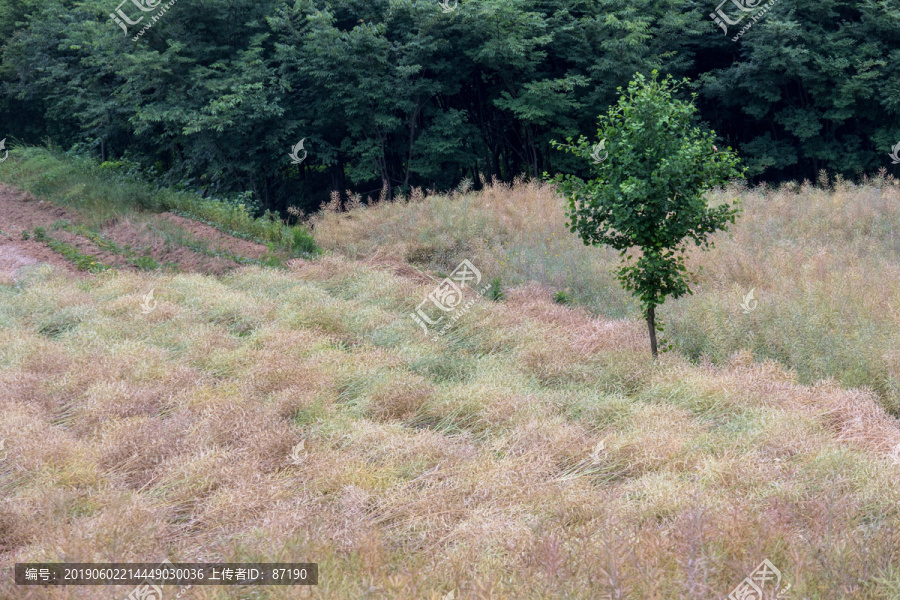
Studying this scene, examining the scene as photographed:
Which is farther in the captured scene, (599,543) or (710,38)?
(710,38)

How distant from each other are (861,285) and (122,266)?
1124 cm

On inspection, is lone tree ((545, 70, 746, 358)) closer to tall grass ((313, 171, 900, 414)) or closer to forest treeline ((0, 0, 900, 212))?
tall grass ((313, 171, 900, 414))

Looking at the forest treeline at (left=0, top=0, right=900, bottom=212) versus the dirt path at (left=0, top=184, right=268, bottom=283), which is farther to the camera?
the forest treeline at (left=0, top=0, right=900, bottom=212)

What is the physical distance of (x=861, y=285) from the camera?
7.57m

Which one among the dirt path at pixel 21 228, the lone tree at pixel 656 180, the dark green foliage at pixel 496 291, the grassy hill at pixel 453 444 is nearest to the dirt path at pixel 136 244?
the dirt path at pixel 21 228

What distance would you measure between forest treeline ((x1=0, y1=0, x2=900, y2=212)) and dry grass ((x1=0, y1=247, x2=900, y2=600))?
32.3ft

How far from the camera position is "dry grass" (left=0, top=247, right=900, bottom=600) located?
10.3 feet

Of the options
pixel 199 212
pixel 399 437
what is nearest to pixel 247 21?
pixel 199 212

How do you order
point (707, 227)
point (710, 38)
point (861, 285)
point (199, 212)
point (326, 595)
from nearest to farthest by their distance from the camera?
1. point (326, 595)
2. point (707, 227)
3. point (861, 285)
4. point (199, 212)
5. point (710, 38)

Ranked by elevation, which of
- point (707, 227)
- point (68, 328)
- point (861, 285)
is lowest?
point (68, 328)

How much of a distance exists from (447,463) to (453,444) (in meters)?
0.31

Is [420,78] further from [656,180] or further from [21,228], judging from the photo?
[656,180]

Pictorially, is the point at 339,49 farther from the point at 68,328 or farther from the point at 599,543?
the point at 599,543

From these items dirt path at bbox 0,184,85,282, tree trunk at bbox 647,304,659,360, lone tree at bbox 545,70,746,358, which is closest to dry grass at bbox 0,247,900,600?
tree trunk at bbox 647,304,659,360
